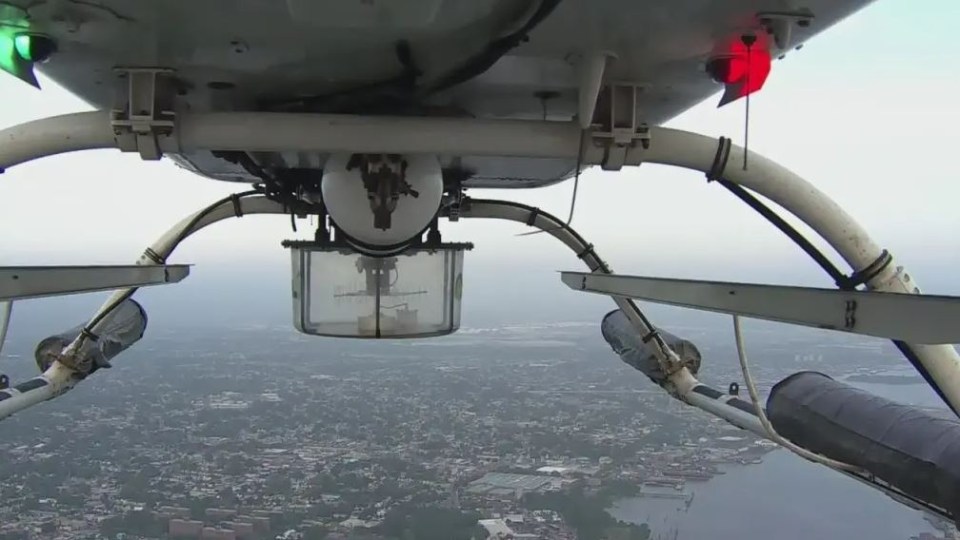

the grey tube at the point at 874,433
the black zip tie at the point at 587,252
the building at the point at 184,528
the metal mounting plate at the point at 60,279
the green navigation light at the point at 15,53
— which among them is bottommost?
the building at the point at 184,528

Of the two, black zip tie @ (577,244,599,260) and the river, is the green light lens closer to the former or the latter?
black zip tie @ (577,244,599,260)

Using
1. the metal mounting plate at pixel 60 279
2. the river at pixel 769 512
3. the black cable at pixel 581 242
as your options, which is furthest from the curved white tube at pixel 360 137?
the river at pixel 769 512

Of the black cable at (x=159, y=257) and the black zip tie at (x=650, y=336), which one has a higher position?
the black cable at (x=159, y=257)

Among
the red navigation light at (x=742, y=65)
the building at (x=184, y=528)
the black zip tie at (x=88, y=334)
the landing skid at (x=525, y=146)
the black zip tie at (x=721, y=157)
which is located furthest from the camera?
the building at (x=184, y=528)

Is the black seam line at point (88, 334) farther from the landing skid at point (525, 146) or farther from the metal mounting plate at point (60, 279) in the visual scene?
the landing skid at point (525, 146)

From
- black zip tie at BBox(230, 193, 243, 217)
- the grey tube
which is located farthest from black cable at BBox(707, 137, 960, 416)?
black zip tie at BBox(230, 193, 243, 217)

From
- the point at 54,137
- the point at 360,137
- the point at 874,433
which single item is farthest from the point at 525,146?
the point at 874,433

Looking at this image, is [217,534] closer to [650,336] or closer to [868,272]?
[650,336]
